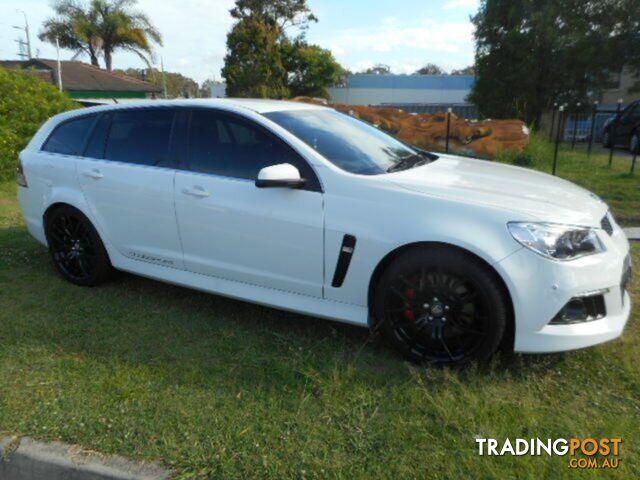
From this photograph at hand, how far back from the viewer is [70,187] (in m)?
4.15

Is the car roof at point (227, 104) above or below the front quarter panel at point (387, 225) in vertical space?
above

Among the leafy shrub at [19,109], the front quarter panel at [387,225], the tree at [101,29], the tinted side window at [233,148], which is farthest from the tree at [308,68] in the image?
the front quarter panel at [387,225]

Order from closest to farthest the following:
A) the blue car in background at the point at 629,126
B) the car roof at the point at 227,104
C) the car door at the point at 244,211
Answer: the car door at the point at 244,211 < the car roof at the point at 227,104 < the blue car in background at the point at 629,126

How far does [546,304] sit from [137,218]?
9.07 ft

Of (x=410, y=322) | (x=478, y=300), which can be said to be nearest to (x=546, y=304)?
(x=478, y=300)

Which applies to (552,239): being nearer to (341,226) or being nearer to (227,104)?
(341,226)

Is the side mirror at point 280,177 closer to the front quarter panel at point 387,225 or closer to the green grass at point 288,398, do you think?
the front quarter panel at point 387,225

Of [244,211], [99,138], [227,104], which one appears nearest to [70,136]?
[99,138]

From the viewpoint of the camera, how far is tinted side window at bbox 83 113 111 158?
4074 mm

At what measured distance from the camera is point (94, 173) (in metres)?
3.98

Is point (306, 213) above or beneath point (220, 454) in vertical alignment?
above

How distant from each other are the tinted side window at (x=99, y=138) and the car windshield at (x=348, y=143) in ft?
4.85

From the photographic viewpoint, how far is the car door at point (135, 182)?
364cm

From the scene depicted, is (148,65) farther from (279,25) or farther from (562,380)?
(562,380)
